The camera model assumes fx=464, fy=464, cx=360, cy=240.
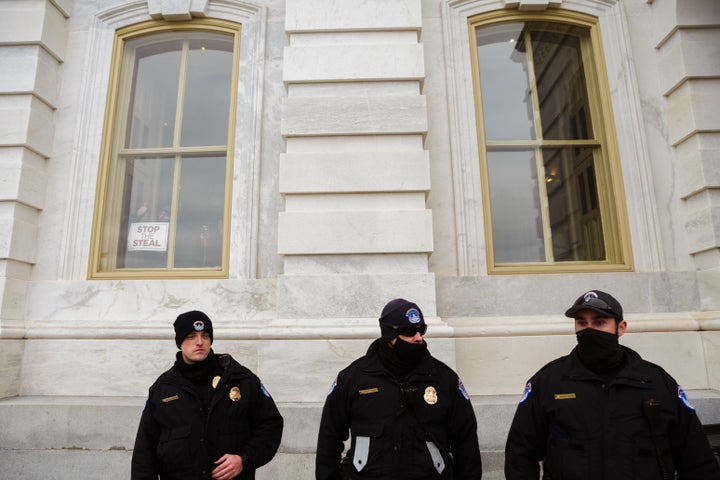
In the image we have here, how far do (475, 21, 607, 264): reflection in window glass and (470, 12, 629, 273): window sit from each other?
13 millimetres

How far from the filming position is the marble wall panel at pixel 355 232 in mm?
4840

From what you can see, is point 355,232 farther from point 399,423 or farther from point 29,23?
point 29,23

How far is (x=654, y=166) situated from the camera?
5.63 m

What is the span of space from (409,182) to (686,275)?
337cm

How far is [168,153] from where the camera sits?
6.09 meters

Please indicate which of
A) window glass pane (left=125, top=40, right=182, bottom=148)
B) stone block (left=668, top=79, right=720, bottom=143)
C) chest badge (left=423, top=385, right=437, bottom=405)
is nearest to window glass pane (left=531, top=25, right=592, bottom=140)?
stone block (left=668, top=79, right=720, bottom=143)

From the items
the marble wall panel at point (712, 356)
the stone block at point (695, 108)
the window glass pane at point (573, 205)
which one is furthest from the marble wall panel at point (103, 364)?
the stone block at point (695, 108)

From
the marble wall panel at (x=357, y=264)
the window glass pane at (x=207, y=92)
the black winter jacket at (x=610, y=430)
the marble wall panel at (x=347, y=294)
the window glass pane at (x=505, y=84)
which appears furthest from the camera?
the window glass pane at (x=207, y=92)

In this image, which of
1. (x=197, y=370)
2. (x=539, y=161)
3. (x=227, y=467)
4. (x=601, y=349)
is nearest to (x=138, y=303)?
(x=197, y=370)

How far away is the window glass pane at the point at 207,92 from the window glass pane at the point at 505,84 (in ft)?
11.2

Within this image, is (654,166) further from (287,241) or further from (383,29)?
(287,241)

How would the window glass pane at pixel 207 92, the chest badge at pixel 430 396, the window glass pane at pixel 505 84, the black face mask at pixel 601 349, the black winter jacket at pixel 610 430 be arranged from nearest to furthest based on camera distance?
1. the black winter jacket at pixel 610 430
2. the black face mask at pixel 601 349
3. the chest badge at pixel 430 396
4. the window glass pane at pixel 505 84
5. the window glass pane at pixel 207 92

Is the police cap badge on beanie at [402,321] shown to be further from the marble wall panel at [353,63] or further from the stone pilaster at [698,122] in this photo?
the stone pilaster at [698,122]

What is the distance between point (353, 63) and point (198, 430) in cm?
411
